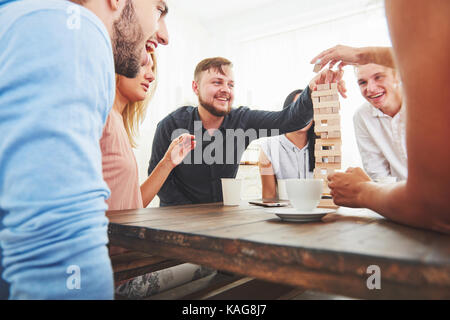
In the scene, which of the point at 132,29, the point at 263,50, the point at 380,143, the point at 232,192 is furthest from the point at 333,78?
the point at 263,50

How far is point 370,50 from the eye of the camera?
135cm

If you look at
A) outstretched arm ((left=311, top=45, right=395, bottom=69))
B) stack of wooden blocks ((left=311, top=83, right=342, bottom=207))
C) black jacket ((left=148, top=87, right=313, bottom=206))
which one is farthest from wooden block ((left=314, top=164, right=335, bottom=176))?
black jacket ((left=148, top=87, right=313, bottom=206))

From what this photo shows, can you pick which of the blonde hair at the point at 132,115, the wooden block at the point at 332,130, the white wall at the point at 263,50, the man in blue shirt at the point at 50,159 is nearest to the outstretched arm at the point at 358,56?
the wooden block at the point at 332,130

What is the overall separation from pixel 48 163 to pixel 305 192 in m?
0.64

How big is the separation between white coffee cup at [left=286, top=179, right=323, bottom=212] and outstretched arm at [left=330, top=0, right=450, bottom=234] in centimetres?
27

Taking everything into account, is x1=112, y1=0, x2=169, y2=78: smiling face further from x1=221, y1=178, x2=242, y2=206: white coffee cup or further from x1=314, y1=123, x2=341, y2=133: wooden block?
x1=314, y1=123, x2=341, y2=133: wooden block

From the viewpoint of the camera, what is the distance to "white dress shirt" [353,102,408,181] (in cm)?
258

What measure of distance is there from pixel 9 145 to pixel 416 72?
646mm

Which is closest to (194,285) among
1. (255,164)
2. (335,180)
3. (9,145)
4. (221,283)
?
(221,283)

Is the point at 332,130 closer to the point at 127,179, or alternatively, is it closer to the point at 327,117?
the point at 327,117

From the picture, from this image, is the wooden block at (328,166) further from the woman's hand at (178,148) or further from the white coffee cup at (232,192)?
the woman's hand at (178,148)

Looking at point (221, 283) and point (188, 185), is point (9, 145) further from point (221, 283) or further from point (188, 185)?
point (188, 185)

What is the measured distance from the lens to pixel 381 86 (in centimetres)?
258

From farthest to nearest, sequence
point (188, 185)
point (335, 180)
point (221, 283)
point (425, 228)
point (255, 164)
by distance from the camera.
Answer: point (255, 164), point (188, 185), point (221, 283), point (335, 180), point (425, 228)
